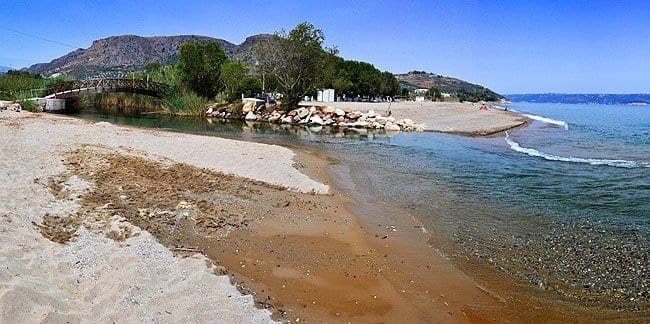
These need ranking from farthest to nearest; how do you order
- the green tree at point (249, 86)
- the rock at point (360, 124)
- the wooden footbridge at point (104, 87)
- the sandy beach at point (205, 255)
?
the green tree at point (249, 86), the wooden footbridge at point (104, 87), the rock at point (360, 124), the sandy beach at point (205, 255)

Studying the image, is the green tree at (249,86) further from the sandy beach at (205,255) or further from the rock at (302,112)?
Result: the sandy beach at (205,255)

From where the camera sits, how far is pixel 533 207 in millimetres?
11922

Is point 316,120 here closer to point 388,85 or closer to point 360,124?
point 360,124

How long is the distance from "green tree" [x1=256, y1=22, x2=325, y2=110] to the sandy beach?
36.7 meters

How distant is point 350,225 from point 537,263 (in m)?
3.62

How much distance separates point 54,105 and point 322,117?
2677cm

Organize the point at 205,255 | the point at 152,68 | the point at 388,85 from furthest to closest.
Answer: the point at 388,85 → the point at 152,68 → the point at 205,255

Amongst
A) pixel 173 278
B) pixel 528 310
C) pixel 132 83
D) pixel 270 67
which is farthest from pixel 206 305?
pixel 132 83

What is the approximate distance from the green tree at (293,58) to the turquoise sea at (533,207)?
25.1 m

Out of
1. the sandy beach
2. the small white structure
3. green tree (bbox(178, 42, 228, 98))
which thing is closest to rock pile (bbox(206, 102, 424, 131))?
green tree (bbox(178, 42, 228, 98))

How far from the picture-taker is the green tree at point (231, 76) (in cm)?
5794

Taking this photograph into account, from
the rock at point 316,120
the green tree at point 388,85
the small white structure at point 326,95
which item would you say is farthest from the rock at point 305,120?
the green tree at point 388,85

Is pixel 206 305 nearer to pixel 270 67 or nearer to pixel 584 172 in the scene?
pixel 584 172

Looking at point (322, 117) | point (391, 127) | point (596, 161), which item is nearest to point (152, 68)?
point (322, 117)
